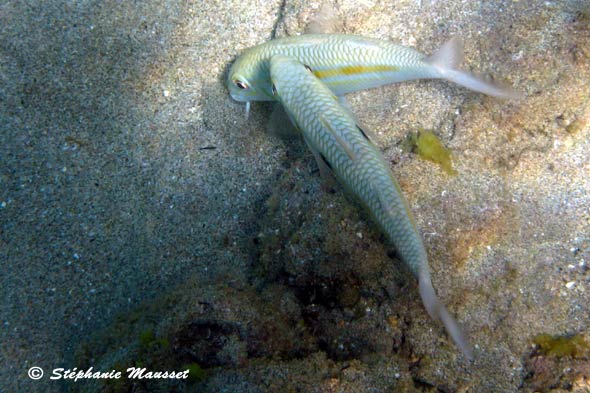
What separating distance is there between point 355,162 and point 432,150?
77cm

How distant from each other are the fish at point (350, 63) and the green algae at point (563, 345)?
65.5 inches

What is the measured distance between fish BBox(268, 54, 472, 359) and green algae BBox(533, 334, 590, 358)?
517mm

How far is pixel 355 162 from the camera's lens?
109 inches

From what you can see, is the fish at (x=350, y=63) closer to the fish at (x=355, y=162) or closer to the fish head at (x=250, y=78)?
the fish head at (x=250, y=78)

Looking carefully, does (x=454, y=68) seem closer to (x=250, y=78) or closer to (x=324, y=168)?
(x=324, y=168)

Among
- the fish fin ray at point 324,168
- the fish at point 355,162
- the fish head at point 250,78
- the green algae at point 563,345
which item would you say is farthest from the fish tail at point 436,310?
the fish head at point 250,78

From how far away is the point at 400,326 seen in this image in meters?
2.80

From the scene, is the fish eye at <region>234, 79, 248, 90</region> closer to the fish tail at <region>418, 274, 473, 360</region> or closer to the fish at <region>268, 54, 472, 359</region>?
the fish at <region>268, 54, 472, 359</region>

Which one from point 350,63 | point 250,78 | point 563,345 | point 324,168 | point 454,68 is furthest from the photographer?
point 250,78

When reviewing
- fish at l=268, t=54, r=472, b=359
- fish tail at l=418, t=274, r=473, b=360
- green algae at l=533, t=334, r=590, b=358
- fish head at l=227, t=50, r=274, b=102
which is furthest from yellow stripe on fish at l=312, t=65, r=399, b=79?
green algae at l=533, t=334, r=590, b=358

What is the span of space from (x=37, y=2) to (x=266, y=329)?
3816 millimetres

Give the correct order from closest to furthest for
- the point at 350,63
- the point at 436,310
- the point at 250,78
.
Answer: the point at 436,310
the point at 350,63
the point at 250,78

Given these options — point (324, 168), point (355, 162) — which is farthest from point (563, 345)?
point (324, 168)

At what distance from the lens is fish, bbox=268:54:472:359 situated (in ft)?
8.38
